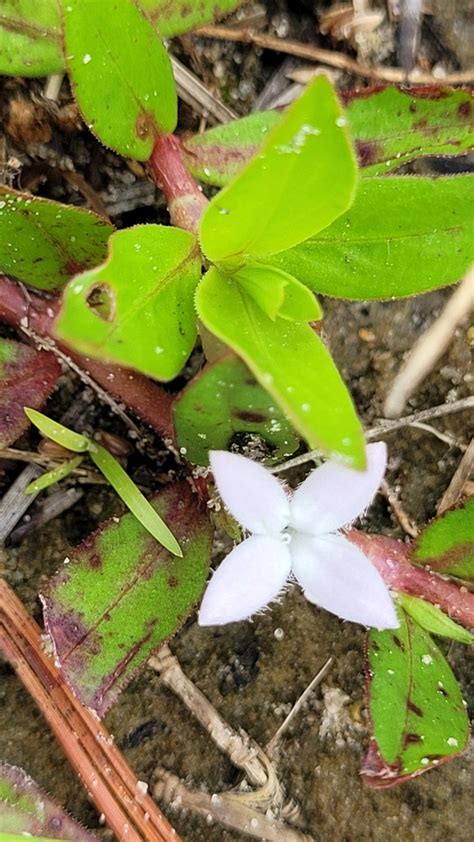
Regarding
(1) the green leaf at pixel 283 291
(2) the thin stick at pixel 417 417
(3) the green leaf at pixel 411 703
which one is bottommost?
(3) the green leaf at pixel 411 703

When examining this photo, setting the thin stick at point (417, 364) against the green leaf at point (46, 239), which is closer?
the green leaf at point (46, 239)

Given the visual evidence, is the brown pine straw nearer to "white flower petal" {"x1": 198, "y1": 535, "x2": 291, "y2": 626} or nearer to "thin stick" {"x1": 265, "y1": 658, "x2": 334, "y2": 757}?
"thin stick" {"x1": 265, "y1": 658, "x2": 334, "y2": 757}

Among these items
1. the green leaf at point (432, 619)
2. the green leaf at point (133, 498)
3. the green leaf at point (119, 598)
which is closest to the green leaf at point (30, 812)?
the green leaf at point (119, 598)

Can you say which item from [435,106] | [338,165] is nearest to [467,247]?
[435,106]

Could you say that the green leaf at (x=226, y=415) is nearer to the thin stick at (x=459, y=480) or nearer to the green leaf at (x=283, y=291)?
the green leaf at (x=283, y=291)

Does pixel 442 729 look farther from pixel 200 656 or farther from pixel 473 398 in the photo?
pixel 473 398

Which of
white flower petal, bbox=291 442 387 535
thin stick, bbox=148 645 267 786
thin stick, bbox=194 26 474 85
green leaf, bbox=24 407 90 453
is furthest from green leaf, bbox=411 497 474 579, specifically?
thin stick, bbox=194 26 474 85

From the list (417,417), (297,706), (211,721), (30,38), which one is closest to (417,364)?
(417,417)
